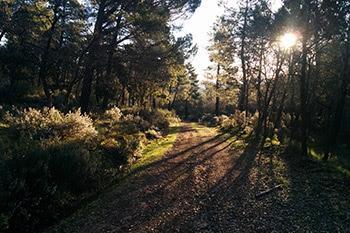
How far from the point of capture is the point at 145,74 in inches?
1129

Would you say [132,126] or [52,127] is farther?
[132,126]

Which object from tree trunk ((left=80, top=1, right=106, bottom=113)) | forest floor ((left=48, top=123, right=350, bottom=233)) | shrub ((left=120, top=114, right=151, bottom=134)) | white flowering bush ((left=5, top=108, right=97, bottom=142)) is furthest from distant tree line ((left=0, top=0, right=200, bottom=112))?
forest floor ((left=48, top=123, right=350, bottom=233))

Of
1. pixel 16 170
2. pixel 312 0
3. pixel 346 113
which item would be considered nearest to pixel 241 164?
pixel 312 0

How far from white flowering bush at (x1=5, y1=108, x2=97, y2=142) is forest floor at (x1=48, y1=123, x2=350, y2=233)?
2876mm

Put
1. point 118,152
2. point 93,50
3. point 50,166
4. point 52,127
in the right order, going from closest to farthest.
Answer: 1. point 50,166
2. point 52,127
3. point 118,152
4. point 93,50

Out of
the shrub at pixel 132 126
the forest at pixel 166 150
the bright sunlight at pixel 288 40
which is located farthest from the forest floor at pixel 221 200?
the bright sunlight at pixel 288 40

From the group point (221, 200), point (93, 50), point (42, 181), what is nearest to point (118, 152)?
point (221, 200)

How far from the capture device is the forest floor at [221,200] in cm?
828

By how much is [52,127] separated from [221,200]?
7547mm

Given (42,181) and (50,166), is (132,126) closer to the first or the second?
(50,166)

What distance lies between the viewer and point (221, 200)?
10148 millimetres

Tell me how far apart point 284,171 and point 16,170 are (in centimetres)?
957

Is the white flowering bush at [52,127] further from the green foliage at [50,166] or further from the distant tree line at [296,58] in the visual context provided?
the distant tree line at [296,58]

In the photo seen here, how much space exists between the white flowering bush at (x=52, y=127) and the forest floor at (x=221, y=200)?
288 cm
